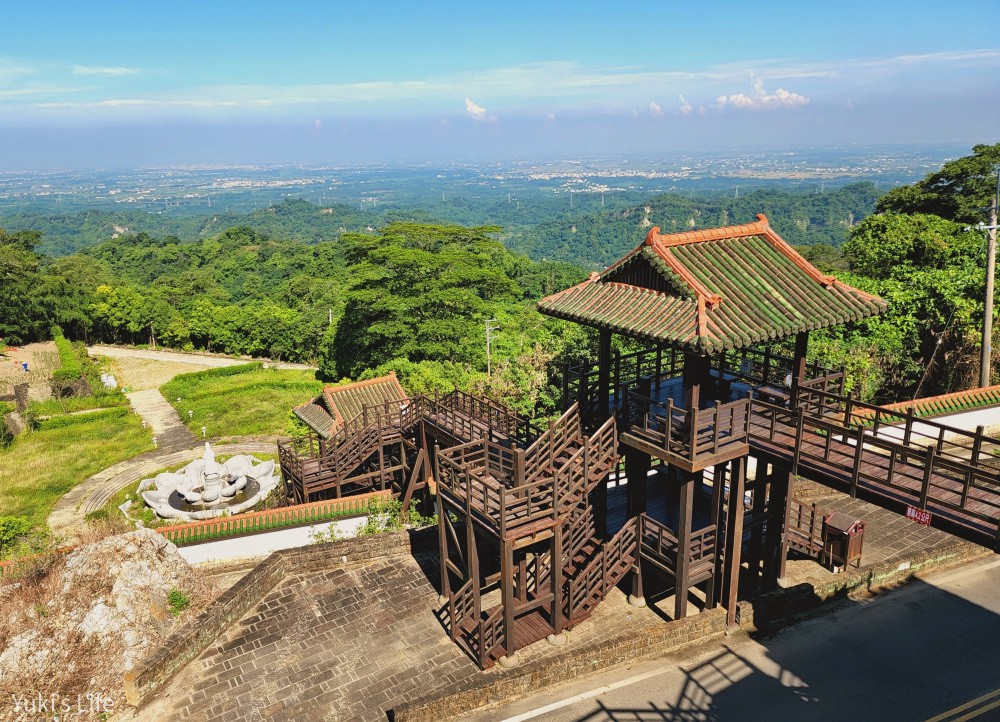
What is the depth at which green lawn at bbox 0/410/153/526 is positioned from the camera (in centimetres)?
2577

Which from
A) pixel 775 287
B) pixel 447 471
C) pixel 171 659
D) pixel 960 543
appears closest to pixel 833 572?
pixel 960 543

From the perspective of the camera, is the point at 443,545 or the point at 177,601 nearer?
the point at 443,545

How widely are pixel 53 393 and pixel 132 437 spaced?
1145 cm

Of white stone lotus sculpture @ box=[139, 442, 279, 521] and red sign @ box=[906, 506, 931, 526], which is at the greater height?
red sign @ box=[906, 506, 931, 526]

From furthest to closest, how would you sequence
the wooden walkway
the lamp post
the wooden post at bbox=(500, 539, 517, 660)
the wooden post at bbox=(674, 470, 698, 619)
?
the lamp post < the wooden post at bbox=(674, 470, 698, 619) < the wooden post at bbox=(500, 539, 517, 660) < the wooden walkway

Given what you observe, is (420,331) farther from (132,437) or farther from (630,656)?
(630,656)

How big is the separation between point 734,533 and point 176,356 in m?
51.8

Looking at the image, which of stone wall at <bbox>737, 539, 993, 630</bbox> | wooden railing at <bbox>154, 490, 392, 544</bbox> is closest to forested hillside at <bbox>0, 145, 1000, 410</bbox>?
wooden railing at <bbox>154, 490, 392, 544</bbox>

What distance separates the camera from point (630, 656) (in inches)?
515

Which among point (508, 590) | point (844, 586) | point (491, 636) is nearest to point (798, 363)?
point (844, 586)

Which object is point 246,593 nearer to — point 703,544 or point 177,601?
point 177,601

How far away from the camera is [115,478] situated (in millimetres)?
27578

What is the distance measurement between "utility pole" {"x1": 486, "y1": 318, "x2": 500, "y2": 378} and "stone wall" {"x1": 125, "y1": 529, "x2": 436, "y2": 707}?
611 inches

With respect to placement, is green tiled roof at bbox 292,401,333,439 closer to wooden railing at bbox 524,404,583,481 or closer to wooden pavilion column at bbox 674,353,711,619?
wooden railing at bbox 524,404,583,481
